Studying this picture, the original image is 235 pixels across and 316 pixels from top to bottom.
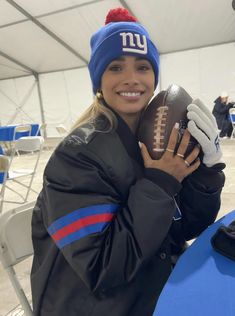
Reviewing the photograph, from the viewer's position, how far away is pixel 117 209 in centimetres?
75

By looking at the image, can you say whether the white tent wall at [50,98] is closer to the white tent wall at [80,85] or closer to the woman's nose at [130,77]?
the white tent wall at [80,85]

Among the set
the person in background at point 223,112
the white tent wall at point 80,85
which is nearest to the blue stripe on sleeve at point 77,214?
the person in background at point 223,112

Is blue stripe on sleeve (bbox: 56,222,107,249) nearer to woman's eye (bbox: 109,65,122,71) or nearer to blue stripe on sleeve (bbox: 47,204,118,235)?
blue stripe on sleeve (bbox: 47,204,118,235)

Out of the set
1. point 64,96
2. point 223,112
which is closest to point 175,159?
point 223,112

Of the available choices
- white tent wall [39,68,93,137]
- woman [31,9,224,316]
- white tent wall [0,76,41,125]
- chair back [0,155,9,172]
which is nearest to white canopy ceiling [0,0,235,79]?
white tent wall [39,68,93,137]

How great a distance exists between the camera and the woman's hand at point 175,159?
0.77 meters

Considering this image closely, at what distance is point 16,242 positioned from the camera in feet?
2.88

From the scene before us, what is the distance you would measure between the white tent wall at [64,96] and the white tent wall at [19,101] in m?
0.41

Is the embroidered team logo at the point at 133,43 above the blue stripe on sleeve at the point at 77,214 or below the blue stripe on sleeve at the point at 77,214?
above

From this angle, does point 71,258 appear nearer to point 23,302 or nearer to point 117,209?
point 117,209

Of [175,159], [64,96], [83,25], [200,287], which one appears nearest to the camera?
[200,287]

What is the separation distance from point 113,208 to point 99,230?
0.07 meters

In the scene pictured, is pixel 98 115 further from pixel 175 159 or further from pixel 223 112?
pixel 223 112

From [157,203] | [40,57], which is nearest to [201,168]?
[157,203]
